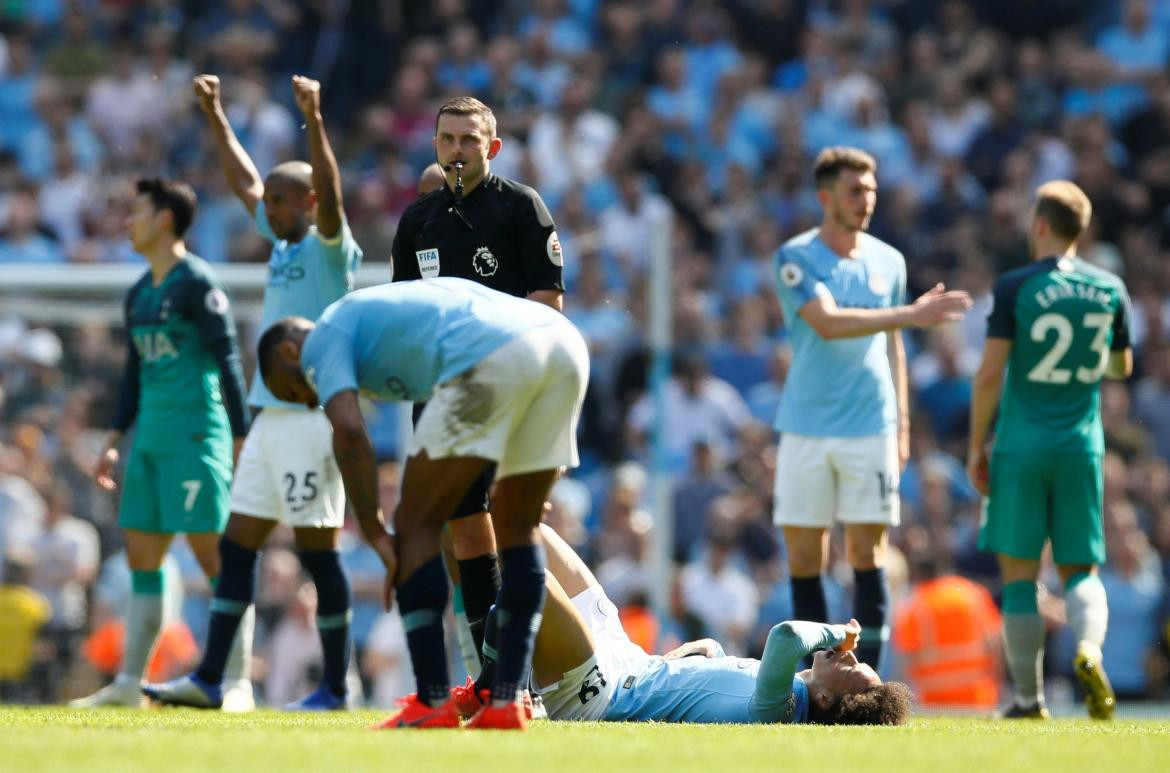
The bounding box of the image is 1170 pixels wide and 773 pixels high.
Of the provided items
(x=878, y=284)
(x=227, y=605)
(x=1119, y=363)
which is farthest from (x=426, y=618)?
(x=1119, y=363)

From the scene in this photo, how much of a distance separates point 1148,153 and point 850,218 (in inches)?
362

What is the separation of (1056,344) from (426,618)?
4.30 meters

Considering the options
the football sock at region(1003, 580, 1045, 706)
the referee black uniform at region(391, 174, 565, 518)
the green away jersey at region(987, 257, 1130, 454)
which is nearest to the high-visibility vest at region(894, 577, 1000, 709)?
the football sock at region(1003, 580, 1045, 706)

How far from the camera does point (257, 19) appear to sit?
2034cm

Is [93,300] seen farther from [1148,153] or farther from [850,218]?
[1148,153]

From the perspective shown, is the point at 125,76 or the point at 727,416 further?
the point at 125,76

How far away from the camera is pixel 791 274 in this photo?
9539mm

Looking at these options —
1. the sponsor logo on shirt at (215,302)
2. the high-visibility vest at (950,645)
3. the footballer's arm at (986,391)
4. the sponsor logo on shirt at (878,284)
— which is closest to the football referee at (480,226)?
the sponsor logo on shirt at (215,302)

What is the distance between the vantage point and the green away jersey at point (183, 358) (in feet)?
31.9

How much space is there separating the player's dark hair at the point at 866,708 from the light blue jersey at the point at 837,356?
213 cm

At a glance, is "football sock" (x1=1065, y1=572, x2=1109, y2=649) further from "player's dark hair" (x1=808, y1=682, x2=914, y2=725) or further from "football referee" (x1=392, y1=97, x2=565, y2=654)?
"football referee" (x1=392, y1=97, x2=565, y2=654)

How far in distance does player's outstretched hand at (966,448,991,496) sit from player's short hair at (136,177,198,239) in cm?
433

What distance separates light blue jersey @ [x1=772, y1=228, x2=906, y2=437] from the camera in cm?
958

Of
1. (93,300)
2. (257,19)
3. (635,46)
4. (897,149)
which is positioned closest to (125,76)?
(257,19)
